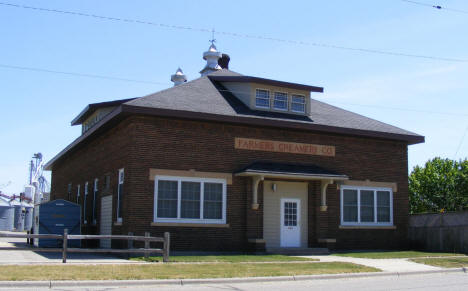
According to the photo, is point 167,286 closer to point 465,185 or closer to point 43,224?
point 43,224

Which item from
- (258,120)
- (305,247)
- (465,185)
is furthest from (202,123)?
(465,185)

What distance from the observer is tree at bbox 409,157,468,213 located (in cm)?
5188

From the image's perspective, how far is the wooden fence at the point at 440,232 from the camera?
2416 cm

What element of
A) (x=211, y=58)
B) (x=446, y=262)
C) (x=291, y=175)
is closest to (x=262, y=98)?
(x=291, y=175)

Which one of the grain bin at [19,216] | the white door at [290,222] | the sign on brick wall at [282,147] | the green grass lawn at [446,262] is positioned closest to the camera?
the green grass lawn at [446,262]

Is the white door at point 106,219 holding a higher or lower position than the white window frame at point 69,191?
lower

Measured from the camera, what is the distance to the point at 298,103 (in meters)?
25.6

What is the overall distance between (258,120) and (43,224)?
10582 millimetres

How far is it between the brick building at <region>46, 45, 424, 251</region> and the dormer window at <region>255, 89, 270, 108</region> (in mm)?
45

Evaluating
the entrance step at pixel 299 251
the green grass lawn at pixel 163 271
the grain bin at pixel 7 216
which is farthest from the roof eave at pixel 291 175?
the grain bin at pixel 7 216

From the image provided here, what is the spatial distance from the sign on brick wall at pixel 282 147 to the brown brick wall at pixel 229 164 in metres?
0.18

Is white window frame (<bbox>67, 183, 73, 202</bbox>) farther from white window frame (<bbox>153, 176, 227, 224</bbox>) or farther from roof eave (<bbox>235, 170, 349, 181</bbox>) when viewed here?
roof eave (<bbox>235, 170, 349, 181</bbox>)

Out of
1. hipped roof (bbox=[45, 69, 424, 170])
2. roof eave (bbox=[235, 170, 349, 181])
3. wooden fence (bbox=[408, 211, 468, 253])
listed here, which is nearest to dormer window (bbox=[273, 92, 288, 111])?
hipped roof (bbox=[45, 69, 424, 170])

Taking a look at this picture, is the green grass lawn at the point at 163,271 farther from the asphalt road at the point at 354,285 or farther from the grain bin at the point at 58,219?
the grain bin at the point at 58,219
